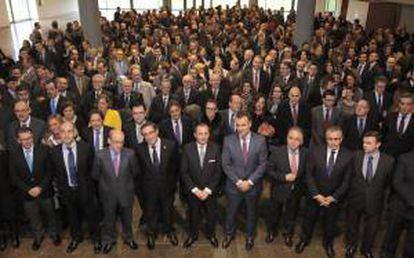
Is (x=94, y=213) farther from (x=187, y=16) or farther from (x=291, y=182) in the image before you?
(x=187, y=16)

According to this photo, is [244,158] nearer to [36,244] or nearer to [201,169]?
[201,169]

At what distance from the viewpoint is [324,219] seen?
17.6ft

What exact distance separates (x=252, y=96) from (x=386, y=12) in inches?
531

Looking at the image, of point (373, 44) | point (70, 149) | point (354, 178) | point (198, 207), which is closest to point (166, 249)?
point (198, 207)

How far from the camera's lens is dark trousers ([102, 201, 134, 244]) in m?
5.20

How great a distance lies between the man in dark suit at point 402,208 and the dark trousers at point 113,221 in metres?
3.08

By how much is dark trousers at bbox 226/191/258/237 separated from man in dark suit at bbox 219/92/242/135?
1.18 meters

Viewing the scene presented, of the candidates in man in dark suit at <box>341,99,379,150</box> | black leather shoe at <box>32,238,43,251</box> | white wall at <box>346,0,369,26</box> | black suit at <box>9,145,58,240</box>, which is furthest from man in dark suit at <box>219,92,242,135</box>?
white wall at <box>346,0,369,26</box>

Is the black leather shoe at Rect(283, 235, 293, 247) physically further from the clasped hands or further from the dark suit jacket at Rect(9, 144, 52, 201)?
the dark suit jacket at Rect(9, 144, 52, 201)

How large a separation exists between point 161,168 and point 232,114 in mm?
1578

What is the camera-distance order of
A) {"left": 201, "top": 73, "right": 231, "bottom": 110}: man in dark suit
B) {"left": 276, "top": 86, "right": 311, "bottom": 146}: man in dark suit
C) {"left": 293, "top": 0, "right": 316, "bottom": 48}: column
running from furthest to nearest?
{"left": 293, "top": 0, "right": 316, "bottom": 48}: column < {"left": 201, "top": 73, "right": 231, "bottom": 110}: man in dark suit < {"left": 276, "top": 86, "right": 311, "bottom": 146}: man in dark suit

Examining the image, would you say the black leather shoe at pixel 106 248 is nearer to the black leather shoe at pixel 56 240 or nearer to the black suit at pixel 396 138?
the black leather shoe at pixel 56 240

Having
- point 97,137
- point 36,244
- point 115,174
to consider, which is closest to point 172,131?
point 97,137

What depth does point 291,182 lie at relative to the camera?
5.16 metres
